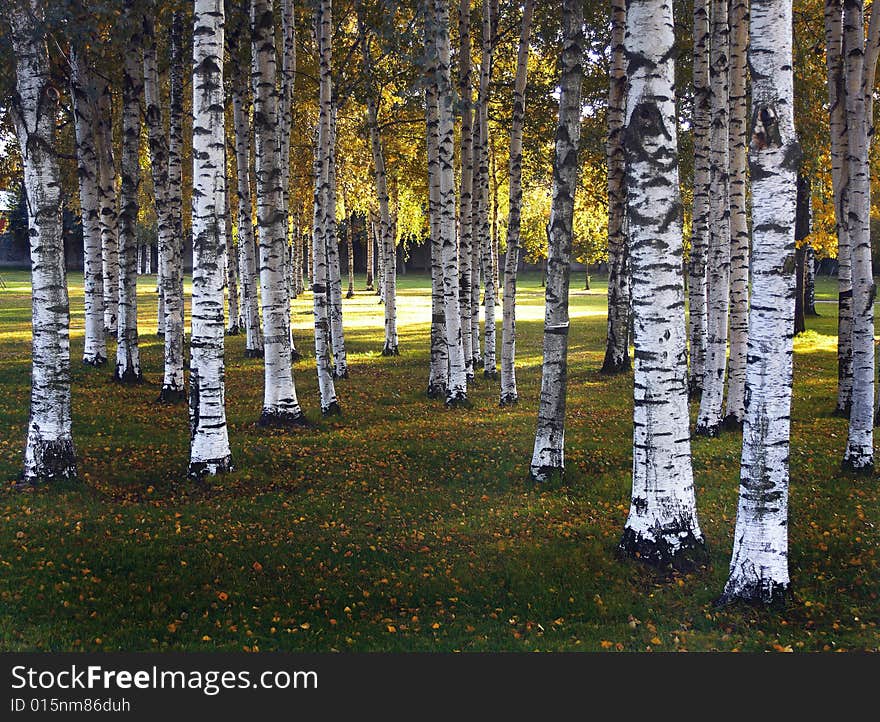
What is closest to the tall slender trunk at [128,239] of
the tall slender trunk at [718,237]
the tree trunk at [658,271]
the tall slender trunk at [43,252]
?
the tall slender trunk at [43,252]

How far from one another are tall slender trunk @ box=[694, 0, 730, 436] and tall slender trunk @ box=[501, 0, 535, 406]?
3.55m

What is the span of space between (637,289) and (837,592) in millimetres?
3392

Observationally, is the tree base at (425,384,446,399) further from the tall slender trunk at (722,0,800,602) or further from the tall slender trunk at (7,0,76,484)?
the tall slender trunk at (722,0,800,602)

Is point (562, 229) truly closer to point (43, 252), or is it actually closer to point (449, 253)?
point (449, 253)

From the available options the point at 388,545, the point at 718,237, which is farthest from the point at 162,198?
the point at 718,237

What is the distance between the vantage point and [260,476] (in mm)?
11117

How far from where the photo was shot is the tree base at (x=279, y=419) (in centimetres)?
1433

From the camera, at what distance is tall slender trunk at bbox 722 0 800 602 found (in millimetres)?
6770

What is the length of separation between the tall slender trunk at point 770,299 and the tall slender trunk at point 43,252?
7712 millimetres

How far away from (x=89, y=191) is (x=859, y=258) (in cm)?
1517

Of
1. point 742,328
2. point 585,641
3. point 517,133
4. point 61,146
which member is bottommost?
point 585,641

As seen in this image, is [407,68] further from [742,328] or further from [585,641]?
[585,641]

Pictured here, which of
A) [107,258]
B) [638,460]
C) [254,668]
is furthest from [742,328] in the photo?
[107,258]

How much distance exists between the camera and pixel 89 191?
58.9 feet
